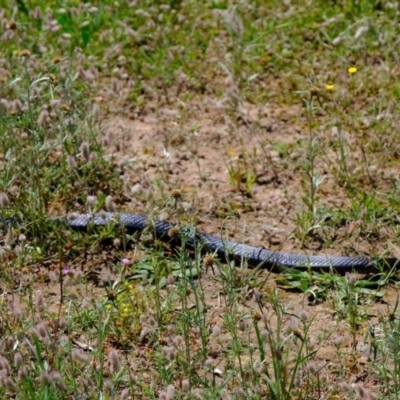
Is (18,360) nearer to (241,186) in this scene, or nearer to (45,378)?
(45,378)

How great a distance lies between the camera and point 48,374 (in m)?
3.67

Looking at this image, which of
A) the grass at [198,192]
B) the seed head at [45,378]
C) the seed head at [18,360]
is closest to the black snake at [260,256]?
the grass at [198,192]

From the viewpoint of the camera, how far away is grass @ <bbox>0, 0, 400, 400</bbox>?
167 inches

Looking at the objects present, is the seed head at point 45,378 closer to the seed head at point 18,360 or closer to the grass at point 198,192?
the grass at point 198,192

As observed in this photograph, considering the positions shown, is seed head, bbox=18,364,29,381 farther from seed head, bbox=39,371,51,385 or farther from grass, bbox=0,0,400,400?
seed head, bbox=39,371,51,385

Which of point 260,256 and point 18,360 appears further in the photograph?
point 260,256

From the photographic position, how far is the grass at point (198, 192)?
4254 mm

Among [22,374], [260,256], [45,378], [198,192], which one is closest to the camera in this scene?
[45,378]

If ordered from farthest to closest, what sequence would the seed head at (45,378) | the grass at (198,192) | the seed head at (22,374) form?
1. the grass at (198,192)
2. the seed head at (22,374)
3. the seed head at (45,378)

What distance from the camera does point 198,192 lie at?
642 cm

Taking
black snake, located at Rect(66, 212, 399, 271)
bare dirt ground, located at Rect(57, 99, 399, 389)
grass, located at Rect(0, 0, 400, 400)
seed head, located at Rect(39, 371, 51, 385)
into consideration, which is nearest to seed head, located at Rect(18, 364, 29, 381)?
grass, located at Rect(0, 0, 400, 400)

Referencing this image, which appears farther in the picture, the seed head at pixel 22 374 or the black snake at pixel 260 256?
the black snake at pixel 260 256

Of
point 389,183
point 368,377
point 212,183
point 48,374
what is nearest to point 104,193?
point 212,183

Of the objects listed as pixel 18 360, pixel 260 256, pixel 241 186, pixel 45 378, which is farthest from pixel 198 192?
pixel 45 378
